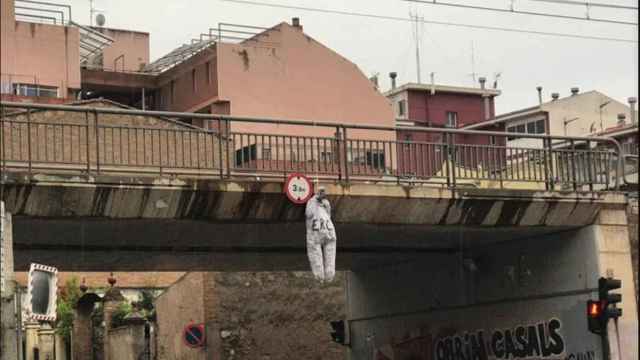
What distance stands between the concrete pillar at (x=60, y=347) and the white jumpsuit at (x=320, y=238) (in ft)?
105

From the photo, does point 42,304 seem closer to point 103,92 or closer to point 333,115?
point 333,115

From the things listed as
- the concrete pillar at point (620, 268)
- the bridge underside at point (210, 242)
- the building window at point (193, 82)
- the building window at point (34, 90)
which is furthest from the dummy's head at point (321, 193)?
the building window at point (193, 82)

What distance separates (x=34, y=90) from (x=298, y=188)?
126 feet

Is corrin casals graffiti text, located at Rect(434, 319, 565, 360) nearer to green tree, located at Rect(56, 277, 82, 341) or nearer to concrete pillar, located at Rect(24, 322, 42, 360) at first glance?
green tree, located at Rect(56, 277, 82, 341)

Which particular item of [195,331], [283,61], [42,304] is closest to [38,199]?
[42,304]

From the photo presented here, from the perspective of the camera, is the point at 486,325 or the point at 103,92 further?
the point at 103,92

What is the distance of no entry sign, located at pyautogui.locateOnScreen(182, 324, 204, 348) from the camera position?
38531 mm

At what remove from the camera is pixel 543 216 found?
25.8 meters

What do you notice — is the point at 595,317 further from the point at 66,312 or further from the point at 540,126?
the point at 540,126

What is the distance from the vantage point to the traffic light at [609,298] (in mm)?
24719

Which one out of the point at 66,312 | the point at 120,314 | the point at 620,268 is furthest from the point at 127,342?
the point at 620,268

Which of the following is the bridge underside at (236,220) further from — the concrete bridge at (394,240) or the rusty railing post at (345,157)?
the rusty railing post at (345,157)

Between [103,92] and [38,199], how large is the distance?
47.9m

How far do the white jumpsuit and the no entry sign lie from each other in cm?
1660
